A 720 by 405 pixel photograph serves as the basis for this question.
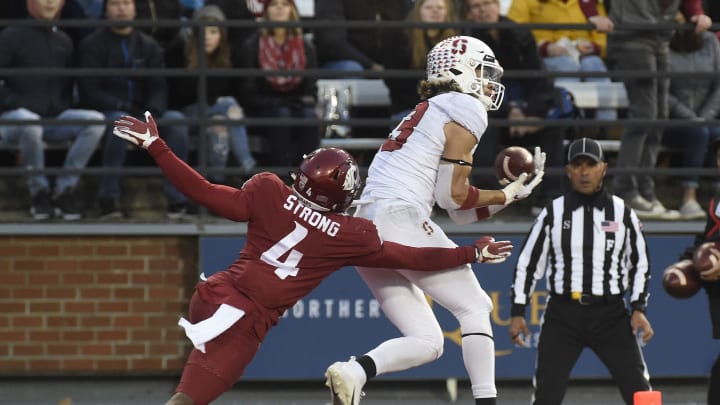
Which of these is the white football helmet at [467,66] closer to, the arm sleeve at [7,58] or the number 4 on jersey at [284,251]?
the number 4 on jersey at [284,251]

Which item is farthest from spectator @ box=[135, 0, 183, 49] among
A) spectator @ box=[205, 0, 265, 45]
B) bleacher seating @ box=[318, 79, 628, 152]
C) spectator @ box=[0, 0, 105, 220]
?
bleacher seating @ box=[318, 79, 628, 152]

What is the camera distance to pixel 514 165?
7328mm

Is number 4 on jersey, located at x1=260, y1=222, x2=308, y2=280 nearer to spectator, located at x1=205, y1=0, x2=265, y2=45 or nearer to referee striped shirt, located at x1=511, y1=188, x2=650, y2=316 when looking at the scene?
referee striped shirt, located at x1=511, y1=188, x2=650, y2=316

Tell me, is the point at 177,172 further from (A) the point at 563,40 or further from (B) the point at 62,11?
(A) the point at 563,40

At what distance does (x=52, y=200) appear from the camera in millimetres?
10281

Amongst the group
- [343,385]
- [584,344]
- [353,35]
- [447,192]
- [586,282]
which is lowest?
[584,344]

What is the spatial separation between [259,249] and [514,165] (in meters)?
1.64

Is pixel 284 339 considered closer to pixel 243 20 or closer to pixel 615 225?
pixel 243 20

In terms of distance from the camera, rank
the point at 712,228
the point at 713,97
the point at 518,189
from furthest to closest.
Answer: the point at 713,97, the point at 712,228, the point at 518,189

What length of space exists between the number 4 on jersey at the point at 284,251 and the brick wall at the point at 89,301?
12.4 feet

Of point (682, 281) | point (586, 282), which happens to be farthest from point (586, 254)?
point (682, 281)

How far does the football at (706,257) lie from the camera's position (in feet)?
21.7

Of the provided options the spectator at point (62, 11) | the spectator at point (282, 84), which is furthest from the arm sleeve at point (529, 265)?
the spectator at point (62, 11)

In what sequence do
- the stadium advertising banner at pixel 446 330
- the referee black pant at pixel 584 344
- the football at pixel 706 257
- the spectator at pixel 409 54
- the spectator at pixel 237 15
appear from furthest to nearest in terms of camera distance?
the spectator at pixel 237 15 < the spectator at pixel 409 54 < the stadium advertising banner at pixel 446 330 < the referee black pant at pixel 584 344 < the football at pixel 706 257
